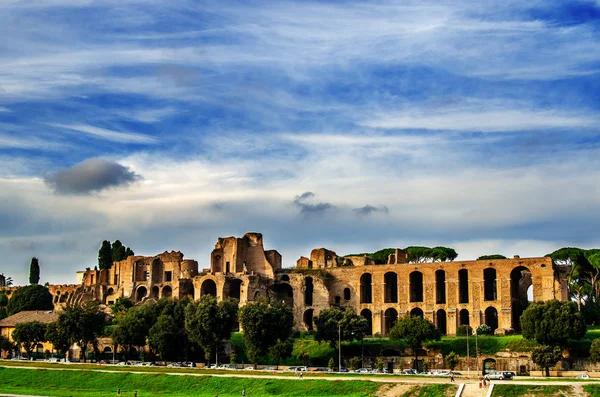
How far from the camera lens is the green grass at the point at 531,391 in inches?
1861

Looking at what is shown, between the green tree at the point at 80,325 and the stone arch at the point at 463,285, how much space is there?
120 ft

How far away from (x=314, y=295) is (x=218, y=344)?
20.4 m

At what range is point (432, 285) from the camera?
82.6 meters

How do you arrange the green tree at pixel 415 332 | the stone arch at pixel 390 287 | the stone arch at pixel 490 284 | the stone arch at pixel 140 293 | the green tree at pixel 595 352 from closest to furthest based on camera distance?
the green tree at pixel 595 352, the green tree at pixel 415 332, the stone arch at pixel 490 284, the stone arch at pixel 390 287, the stone arch at pixel 140 293

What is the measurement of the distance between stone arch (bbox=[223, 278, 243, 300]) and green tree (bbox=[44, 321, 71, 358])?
1917 cm

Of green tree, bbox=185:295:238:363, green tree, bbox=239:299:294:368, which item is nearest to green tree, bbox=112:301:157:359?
green tree, bbox=185:295:238:363

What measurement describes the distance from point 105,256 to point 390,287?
153 feet

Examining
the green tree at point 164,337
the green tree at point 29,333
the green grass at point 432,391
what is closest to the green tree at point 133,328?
the green tree at point 164,337

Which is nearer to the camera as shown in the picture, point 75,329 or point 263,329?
point 263,329

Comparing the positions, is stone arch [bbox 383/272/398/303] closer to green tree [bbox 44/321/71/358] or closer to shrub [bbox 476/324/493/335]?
shrub [bbox 476/324/493/335]

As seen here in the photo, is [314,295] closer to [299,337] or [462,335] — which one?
[299,337]

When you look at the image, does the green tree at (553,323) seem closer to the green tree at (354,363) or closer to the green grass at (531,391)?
the green tree at (354,363)

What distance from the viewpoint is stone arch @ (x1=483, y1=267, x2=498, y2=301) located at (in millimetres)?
82312

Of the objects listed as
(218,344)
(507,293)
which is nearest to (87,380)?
(218,344)
